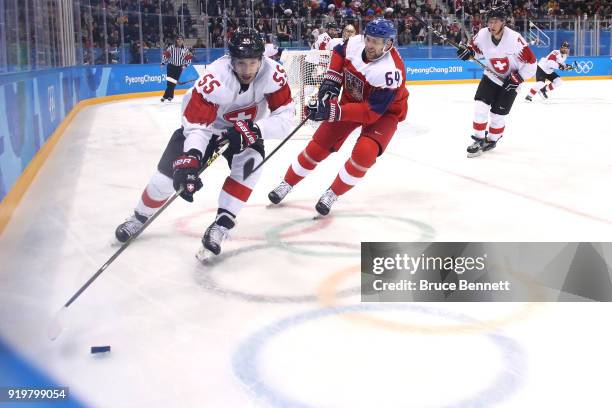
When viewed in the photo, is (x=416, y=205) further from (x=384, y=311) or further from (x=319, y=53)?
(x=319, y=53)

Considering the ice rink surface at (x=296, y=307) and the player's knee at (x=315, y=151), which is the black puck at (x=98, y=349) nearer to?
the ice rink surface at (x=296, y=307)

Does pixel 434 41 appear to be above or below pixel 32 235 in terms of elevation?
above

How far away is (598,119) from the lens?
7.71 metres

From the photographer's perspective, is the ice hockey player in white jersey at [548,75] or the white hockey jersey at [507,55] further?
the ice hockey player in white jersey at [548,75]

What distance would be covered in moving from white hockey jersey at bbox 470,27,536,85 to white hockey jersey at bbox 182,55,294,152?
3.21 metres

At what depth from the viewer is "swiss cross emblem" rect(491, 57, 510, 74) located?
5363 mm

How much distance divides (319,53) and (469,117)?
2.66 metres

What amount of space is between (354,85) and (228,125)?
1003 mm

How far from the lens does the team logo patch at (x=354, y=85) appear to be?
3.51m

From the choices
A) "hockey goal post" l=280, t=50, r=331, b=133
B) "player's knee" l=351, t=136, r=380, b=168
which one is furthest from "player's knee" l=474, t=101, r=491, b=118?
"player's knee" l=351, t=136, r=380, b=168

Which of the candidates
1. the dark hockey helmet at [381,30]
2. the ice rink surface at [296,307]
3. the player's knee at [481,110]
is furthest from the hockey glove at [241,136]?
the player's knee at [481,110]

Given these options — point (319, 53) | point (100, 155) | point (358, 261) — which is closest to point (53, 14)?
point (100, 155)

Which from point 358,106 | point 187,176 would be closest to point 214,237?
point 187,176

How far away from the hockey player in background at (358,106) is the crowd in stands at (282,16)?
6.88 metres
